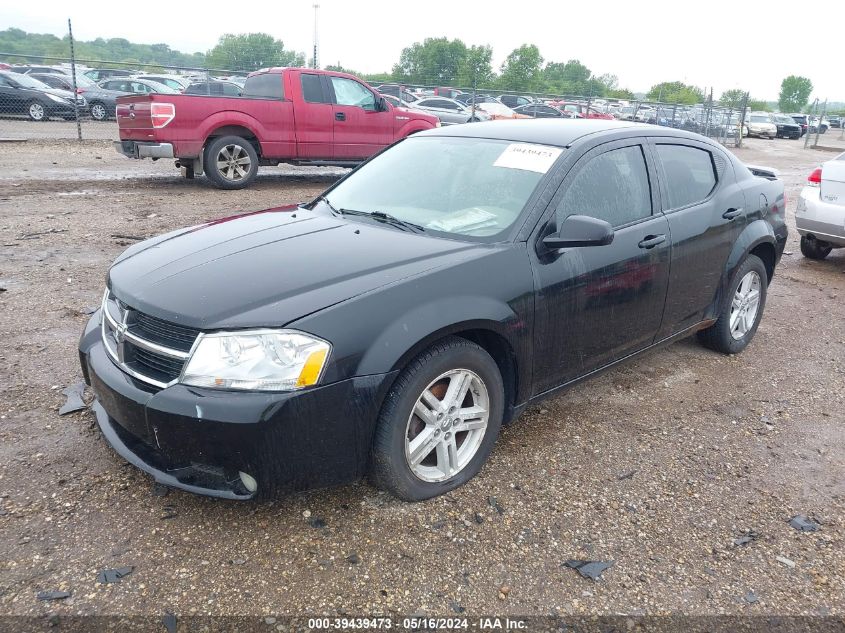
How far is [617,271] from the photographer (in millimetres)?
3500

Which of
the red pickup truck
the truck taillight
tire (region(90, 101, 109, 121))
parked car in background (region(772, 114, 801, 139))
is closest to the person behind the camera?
the truck taillight

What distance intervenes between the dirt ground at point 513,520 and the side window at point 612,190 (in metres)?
1.15

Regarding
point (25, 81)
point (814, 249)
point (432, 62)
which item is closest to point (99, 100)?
point (25, 81)

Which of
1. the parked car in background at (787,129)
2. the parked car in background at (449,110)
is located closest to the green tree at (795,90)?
the parked car in background at (787,129)

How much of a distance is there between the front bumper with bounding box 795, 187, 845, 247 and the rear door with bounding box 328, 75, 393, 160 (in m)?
7.03

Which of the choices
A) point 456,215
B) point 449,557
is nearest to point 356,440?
point 449,557

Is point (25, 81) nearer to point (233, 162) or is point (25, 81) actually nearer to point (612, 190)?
point (233, 162)

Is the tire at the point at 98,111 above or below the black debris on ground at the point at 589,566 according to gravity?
above

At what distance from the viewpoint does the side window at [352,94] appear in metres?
11.6

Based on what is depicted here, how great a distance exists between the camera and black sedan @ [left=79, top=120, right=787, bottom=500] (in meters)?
2.46

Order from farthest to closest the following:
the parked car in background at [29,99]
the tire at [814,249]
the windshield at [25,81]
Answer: the windshield at [25,81] < the parked car in background at [29,99] < the tire at [814,249]

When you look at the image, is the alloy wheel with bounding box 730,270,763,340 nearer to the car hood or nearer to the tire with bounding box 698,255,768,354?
the tire with bounding box 698,255,768,354

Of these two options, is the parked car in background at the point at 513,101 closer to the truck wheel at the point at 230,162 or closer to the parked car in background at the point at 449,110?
the parked car in background at the point at 449,110

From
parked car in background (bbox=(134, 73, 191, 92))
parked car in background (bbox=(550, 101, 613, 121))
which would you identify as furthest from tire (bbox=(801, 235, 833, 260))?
parked car in background (bbox=(550, 101, 613, 121))
